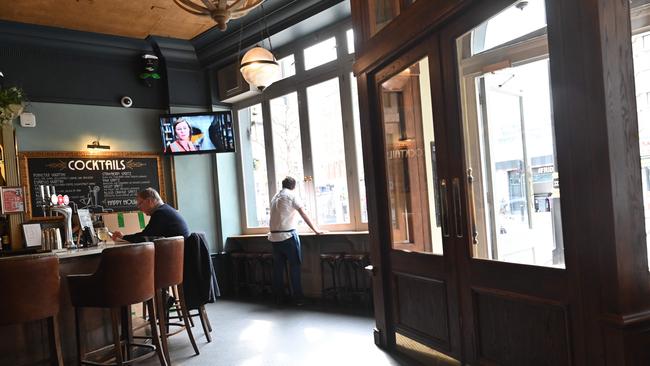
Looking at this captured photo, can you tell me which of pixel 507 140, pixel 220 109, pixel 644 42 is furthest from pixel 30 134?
pixel 644 42

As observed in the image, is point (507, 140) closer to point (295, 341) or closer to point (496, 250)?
point (496, 250)

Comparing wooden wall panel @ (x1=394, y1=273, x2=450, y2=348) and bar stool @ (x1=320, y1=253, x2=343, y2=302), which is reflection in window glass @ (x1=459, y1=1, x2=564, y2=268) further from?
bar stool @ (x1=320, y1=253, x2=343, y2=302)

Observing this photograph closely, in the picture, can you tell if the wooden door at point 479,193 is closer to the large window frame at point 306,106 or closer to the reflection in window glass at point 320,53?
the large window frame at point 306,106

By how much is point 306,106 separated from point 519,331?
14.2ft

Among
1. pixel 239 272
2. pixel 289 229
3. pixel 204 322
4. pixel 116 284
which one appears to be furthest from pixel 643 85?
pixel 239 272

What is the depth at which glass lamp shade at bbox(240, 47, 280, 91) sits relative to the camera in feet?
15.4

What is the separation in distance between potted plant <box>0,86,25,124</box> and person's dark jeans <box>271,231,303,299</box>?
3238mm

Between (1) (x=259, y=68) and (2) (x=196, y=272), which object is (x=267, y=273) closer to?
(2) (x=196, y=272)

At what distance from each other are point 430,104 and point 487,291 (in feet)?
4.12

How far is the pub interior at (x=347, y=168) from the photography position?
1.95 metres

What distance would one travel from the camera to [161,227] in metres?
4.36

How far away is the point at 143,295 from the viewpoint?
3.29m

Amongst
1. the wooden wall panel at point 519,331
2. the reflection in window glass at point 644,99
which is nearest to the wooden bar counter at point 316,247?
the wooden wall panel at point 519,331

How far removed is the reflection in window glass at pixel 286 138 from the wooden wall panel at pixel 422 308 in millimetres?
2918
